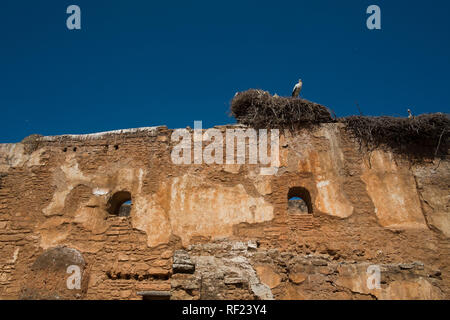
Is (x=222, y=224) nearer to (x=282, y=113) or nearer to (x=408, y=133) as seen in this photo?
(x=282, y=113)

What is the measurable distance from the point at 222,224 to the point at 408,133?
4.08 metres

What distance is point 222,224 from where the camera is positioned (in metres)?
6.03

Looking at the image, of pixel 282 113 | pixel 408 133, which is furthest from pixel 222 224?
pixel 408 133

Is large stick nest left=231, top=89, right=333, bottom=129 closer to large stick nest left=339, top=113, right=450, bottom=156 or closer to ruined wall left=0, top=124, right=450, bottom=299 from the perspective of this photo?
ruined wall left=0, top=124, right=450, bottom=299

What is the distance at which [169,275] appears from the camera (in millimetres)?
5730

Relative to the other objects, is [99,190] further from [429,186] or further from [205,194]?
[429,186]

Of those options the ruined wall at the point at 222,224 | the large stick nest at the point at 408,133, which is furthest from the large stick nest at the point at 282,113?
the large stick nest at the point at 408,133

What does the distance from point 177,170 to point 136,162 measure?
0.88 metres

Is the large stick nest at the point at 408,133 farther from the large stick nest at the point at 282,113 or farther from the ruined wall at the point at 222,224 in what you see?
the large stick nest at the point at 282,113

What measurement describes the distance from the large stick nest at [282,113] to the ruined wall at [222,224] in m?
0.28

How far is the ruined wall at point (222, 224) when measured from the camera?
5395 mm
